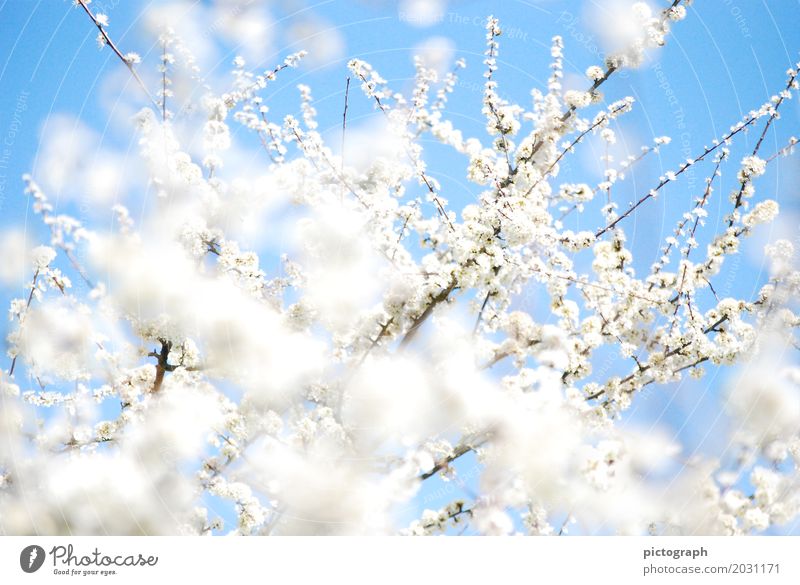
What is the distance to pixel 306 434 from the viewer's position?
2527 mm

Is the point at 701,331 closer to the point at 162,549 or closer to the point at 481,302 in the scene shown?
the point at 481,302

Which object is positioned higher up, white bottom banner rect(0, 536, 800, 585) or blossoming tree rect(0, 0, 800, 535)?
blossoming tree rect(0, 0, 800, 535)

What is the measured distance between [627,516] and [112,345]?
254 centimetres

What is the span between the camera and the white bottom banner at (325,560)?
7.32ft

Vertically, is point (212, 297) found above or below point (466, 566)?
A: above

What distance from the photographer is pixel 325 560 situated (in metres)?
2.30

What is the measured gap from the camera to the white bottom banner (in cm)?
223

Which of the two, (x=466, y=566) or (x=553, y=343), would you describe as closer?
(x=466, y=566)

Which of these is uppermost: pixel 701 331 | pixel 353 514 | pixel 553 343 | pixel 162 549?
pixel 701 331

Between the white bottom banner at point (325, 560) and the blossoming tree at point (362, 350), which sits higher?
the blossoming tree at point (362, 350)

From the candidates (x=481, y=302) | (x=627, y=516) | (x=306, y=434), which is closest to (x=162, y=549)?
(x=306, y=434)

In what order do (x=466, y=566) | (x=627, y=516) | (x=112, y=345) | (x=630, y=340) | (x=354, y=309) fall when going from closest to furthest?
(x=466, y=566)
(x=627, y=516)
(x=112, y=345)
(x=354, y=309)
(x=630, y=340)

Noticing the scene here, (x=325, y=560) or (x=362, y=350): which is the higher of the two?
(x=362, y=350)

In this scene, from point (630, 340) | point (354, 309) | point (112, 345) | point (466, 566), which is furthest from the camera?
point (630, 340)
